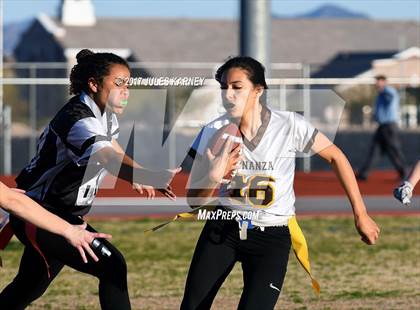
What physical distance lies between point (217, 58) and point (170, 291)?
136 feet

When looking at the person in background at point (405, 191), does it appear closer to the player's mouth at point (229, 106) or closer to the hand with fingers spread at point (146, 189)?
the player's mouth at point (229, 106)

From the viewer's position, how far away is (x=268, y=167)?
22.1 feet

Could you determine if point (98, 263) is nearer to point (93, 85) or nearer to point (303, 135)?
point (93, 85)

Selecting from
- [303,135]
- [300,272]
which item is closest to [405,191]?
[303,135]

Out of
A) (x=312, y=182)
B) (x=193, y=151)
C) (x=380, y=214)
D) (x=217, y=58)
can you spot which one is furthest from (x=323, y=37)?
(x=193, y=151)

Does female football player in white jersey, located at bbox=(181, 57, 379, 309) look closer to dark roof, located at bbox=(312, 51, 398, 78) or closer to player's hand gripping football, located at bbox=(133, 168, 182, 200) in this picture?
player's hand gripping football, located at bbox=(133, 168, 182, 200)

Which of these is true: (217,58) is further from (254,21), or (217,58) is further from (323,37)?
(254,21)

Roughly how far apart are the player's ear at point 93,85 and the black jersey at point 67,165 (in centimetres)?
5

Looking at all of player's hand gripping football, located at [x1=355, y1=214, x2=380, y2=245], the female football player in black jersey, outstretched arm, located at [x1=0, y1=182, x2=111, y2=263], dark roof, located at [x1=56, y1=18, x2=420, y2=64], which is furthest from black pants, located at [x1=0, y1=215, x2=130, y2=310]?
dark roof, located at [x1=56, y1=18, x2=420, y2=64]

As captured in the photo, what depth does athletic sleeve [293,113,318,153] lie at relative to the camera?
22.1ft

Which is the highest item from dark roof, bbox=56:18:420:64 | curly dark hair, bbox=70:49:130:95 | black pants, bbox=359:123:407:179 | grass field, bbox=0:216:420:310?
curly dark hair, bbox=70:49:130:95

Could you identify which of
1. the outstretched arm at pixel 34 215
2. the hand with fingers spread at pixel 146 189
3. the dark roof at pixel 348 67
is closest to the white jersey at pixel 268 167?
the hand with fingers spread at pixel 146 189

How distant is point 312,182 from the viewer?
24672 mm

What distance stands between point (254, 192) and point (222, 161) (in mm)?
486
